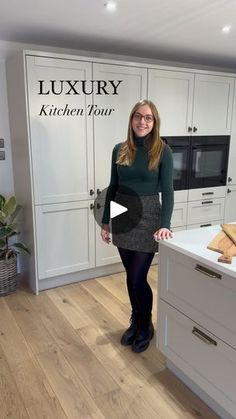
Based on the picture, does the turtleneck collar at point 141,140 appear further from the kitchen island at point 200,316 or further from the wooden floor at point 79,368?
the wooden floor at point 79,368

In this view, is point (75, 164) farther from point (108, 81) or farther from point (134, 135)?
point (134, 135)

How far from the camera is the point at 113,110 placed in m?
2.82

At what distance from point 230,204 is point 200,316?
7.85 ft

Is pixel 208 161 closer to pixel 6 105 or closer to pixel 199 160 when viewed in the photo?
pixel 199 160

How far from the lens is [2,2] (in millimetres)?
1880

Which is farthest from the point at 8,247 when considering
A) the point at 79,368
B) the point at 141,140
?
the point at 141,140

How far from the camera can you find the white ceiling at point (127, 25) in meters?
1.94

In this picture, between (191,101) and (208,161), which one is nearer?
(191,101)

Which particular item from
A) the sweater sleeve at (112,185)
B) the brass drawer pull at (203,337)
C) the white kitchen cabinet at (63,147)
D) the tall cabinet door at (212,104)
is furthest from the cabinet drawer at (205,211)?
the brass drawer pull at (203,337)

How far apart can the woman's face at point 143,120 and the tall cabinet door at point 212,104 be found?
5.30ft

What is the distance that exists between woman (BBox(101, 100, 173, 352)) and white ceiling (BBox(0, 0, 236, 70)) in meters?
0.71

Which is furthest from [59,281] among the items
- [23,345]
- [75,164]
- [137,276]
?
[137,276]

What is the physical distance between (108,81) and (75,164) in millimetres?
724

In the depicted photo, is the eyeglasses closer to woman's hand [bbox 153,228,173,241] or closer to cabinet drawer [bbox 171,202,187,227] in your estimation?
woman's hand [bbox 153,228,173,241]
